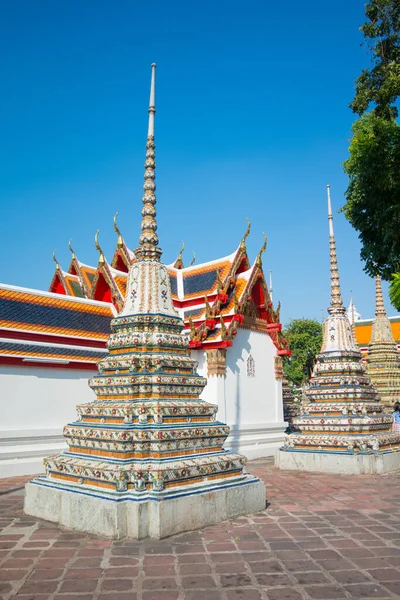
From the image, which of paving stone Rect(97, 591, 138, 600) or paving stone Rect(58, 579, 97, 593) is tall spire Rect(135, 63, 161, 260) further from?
paving stone Rect(97, 591, 138, 600)

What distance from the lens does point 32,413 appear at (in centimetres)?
1202

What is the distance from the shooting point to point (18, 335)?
12.5m

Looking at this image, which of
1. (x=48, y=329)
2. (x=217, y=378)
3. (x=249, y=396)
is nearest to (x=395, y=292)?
(x=217, y=378)

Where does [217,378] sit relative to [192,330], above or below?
below

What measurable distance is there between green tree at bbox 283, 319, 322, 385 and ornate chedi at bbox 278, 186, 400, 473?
32591 millimetres

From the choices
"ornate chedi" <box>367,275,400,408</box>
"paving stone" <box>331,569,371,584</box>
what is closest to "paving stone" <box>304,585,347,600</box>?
"paving stone" <box>331,569,371,584</box>

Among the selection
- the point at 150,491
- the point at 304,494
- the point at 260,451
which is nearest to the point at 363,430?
the point at 304,494

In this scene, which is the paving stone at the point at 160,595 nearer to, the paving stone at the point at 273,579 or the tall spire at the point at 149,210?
the paving stone at the point at 273,579

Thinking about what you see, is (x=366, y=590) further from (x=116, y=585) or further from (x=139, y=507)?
(x=139, y=507)

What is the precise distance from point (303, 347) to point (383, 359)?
24.2 metres

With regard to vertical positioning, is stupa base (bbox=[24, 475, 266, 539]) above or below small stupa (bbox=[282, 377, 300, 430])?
below

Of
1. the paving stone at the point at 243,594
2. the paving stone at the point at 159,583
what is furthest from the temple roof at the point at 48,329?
the paving stone at the point at 243,594

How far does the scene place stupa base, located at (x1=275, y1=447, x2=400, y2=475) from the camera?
34.7ft

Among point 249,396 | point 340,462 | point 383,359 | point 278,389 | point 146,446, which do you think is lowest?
point 340,462
